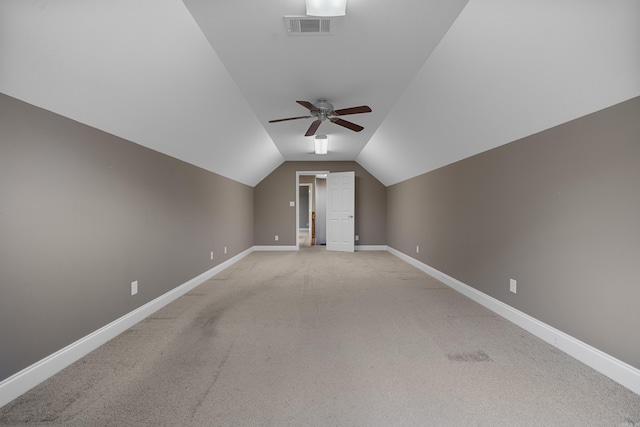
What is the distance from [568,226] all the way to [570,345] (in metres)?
0.90

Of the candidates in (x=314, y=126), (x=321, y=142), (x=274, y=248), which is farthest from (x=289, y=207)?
(x=314, y=126)

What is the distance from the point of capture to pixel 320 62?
251 cm

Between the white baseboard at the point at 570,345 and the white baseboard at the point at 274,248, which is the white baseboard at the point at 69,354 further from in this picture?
the white baseboard at the point at 274,248

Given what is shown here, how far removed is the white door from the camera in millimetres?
7086

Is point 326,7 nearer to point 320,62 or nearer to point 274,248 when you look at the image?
point 320,62

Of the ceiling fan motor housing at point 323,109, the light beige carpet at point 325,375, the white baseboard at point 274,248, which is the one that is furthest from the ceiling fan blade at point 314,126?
the white baseboard at point 274,248

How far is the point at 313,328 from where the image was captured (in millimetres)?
2523

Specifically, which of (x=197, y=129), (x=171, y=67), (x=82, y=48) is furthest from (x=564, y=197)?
(x=197, y=129)

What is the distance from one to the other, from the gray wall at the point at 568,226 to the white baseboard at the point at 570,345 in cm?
5

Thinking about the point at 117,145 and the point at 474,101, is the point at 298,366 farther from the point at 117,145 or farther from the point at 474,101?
the point at 474,101

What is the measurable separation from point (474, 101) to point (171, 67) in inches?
108

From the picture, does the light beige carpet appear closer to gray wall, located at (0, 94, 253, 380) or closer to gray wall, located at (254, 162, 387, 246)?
gray wall, located at (0, 94, 253, 380)

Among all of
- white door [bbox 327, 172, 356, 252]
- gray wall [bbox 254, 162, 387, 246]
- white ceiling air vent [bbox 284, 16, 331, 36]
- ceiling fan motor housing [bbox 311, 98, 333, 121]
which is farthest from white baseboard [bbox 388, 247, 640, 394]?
gray wall [bbox 254, 162, 387, 246]

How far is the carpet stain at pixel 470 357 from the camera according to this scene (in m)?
1.96
